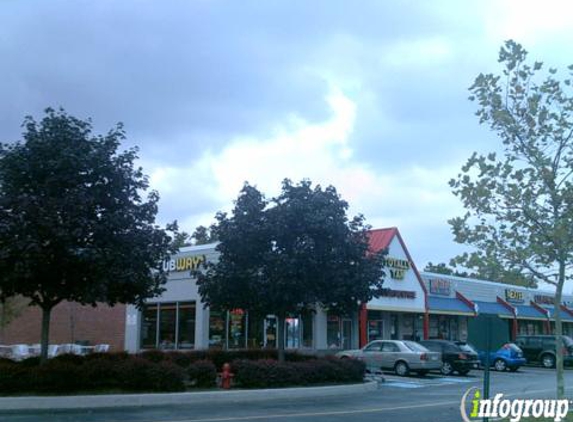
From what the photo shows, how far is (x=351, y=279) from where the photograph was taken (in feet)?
79.6

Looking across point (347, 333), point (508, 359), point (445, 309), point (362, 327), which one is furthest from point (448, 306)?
point (347, 333)

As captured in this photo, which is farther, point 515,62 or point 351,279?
point 351,279

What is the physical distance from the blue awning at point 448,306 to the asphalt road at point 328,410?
54.8 ft

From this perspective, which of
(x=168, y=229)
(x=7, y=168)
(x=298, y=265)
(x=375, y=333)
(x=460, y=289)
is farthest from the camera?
(x=460, y=289)

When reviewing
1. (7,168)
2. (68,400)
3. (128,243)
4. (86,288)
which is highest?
(7,168)

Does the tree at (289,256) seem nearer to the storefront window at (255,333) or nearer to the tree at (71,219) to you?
the tree at (71,219)

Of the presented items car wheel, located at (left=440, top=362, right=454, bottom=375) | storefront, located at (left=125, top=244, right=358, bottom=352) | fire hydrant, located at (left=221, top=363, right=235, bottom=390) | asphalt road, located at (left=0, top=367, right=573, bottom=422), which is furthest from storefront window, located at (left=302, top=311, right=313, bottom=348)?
fire hydrant, located at (left=221, top=363, right=235, bottom=390)

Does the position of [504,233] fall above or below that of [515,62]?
below

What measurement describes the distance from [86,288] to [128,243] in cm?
158

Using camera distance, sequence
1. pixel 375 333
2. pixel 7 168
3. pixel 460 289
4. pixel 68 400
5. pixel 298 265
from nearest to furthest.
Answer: pixel 68 400, pixel 7 168, pixel 298 265, pixel 375 333, pixel 460 289

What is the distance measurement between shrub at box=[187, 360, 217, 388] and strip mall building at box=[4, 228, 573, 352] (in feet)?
33.1

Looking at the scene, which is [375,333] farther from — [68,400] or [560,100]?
[560,100]

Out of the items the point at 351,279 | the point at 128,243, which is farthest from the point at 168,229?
the point at 351,279

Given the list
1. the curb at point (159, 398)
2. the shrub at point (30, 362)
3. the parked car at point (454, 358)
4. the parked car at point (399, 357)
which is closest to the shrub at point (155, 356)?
the shrub at point (30, 362)
